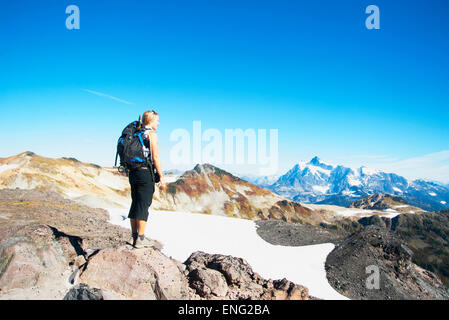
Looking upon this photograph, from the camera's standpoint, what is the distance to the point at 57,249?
9.42 meters

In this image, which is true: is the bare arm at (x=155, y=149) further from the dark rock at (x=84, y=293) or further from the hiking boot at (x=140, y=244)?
the dark rock at (x=84, y=293)

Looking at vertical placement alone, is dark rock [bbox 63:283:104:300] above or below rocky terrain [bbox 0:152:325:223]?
above

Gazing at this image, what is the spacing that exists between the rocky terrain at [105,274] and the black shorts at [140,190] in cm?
140

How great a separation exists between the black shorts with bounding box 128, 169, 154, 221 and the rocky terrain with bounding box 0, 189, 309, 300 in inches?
55.3

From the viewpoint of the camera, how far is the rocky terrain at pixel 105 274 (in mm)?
Result: 7332

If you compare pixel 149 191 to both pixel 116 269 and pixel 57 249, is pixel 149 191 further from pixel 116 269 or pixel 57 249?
pixel 57 249

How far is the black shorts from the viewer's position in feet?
24.7

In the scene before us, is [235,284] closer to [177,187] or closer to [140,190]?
[140,190]

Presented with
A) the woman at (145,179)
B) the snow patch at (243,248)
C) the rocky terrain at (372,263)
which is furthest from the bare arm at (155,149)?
the rocky terrain at (372,263)

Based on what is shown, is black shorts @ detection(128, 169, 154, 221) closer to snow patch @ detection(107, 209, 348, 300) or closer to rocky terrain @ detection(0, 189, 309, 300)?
rocky terrain @ detection(0, 189, 309, 300)

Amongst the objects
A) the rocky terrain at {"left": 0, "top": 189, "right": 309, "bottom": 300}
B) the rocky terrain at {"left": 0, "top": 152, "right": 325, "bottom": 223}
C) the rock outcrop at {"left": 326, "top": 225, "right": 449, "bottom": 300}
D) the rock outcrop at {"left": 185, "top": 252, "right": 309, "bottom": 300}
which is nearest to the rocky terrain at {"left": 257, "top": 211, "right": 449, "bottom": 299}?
the rock outcrop at {"left": 326, "top": 225, "right": 449, "bottom": 300}
